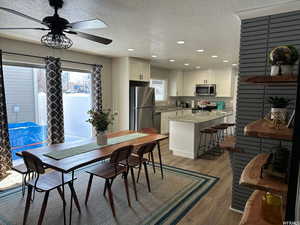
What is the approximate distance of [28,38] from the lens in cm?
343

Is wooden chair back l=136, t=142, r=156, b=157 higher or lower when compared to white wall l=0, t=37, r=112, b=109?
lower

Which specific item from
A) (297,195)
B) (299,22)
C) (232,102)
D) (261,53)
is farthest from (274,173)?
(232,102)

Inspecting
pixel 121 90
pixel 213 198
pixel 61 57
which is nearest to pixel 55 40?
pixel 61 57

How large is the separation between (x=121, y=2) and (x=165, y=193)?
2543mm

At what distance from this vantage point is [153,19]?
2498mm

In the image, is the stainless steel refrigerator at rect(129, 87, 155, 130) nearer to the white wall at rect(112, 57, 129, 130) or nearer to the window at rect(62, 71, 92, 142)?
the white wall at rect(112, 57, 129, 130)

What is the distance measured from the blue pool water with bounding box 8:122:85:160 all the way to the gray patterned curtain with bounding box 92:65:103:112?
4.32 feet

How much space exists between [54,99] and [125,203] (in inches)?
106

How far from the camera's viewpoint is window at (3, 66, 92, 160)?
3.78 metres

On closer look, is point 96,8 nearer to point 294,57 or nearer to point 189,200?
point 294,57

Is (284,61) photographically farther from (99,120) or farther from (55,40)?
(99,120)

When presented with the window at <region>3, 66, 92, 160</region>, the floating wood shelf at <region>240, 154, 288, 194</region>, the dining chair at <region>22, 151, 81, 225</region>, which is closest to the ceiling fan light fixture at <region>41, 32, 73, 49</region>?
the dining chair at <region>22, 151, 81, 225</region>

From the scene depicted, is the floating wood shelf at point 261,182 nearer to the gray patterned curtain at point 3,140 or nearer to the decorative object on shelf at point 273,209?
the decorative object on shelf at point 273,209

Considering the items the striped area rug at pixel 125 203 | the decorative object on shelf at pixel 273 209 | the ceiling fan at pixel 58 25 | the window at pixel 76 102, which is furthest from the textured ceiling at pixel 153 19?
the striped area rug at pixel 125 203
